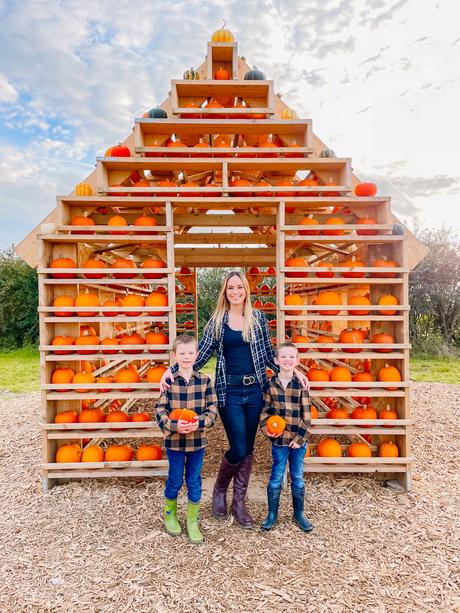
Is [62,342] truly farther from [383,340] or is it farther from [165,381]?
[383,340]

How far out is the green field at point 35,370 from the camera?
1058 centimetres

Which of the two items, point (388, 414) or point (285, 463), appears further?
point (388, 414)

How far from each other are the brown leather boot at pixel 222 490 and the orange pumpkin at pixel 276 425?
62 centimetres

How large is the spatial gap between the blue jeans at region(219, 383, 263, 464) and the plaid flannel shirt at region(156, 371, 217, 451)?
0.15 metres

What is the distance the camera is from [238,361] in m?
3.43

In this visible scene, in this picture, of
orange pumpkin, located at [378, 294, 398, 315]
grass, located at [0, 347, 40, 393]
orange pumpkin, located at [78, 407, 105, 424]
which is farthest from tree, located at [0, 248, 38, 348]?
orange pumpkin, located at [378, 294, 398, 315]

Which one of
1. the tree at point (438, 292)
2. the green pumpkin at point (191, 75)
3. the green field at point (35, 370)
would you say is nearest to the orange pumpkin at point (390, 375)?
the green pumpkin at point (191, 75)

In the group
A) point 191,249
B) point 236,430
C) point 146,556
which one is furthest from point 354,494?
point 191,249

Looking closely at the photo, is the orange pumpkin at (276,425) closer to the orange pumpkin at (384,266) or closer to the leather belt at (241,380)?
the leather belt at (241,380)

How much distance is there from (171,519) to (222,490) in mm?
520

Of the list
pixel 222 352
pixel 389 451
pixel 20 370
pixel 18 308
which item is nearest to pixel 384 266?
pixel 389 451

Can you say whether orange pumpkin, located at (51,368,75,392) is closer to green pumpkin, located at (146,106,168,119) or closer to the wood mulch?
the wood mulch

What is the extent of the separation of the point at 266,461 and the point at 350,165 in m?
3.57

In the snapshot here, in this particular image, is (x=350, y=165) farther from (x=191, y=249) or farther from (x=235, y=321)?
(x=191, y=249)
